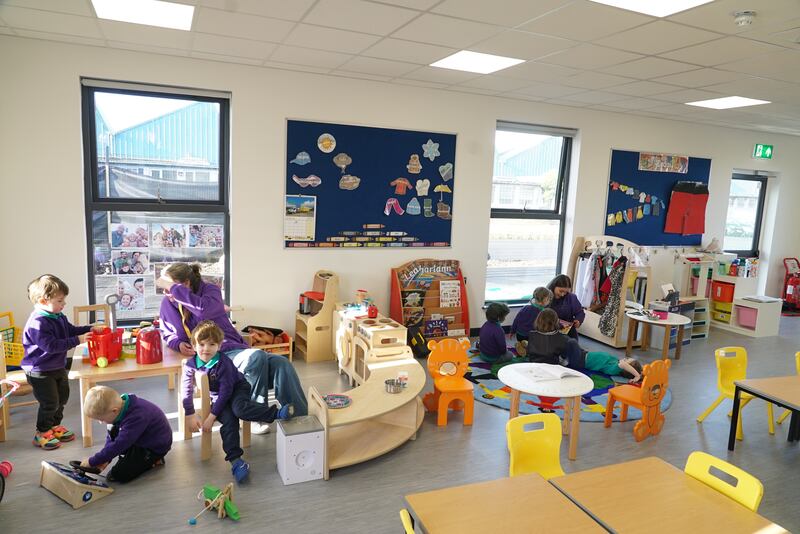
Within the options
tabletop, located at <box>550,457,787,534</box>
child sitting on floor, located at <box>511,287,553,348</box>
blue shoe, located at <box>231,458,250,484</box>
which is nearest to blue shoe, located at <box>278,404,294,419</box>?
blue shoe, located at <box>231,458,250,484</box>

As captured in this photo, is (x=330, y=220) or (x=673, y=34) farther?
(x=330, y=220)

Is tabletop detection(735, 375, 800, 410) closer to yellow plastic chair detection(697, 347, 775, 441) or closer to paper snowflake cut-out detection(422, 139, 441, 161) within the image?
yellow plastic chair detection(697, 347, 775, 441)

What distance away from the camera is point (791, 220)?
9766 mm

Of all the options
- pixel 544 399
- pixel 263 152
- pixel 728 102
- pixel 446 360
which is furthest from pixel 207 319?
pixel 728 102

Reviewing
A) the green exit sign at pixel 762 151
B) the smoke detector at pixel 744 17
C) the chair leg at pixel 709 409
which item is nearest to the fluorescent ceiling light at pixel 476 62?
the smoke detector at pixel 744 17

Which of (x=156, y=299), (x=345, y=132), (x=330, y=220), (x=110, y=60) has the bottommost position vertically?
(x=156, y=299)

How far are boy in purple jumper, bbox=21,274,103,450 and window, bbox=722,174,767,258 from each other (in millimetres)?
9807

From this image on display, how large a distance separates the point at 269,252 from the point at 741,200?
8.40m

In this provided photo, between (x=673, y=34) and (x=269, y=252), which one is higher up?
(x=673, y=34)

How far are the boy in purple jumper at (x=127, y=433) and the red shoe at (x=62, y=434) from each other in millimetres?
525

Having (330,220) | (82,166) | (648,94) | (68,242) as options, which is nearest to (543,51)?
(648,94)

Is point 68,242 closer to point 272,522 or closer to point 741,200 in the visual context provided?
point 272,522

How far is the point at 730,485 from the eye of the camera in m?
2.35

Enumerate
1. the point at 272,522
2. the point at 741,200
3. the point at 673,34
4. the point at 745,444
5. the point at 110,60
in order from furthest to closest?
the point at 741,200
the point at 110,60
the point at 745,444
the point at 673,34
the point at 272,522
